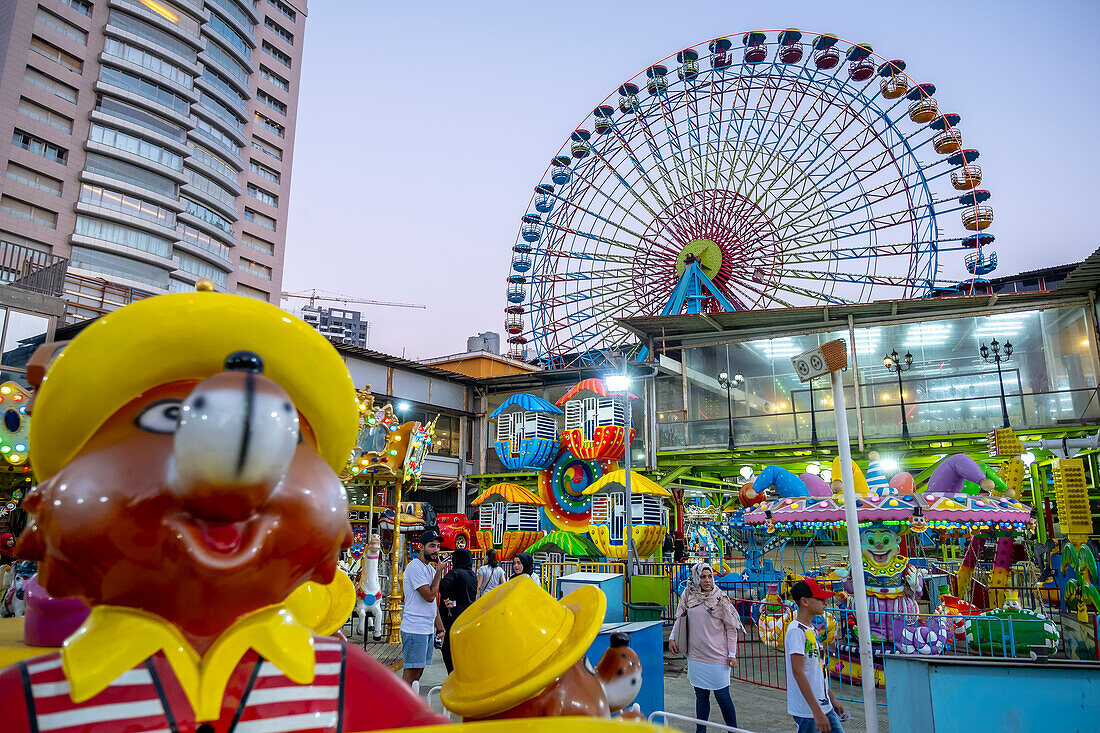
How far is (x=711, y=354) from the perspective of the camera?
17.4 meters

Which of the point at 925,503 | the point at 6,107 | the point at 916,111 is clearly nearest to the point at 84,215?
the point at 6,107

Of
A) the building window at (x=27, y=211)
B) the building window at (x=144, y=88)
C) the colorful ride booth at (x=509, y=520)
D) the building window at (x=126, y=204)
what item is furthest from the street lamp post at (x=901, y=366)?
the building window at (x=144, y=88)

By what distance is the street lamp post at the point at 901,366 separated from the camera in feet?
47.9

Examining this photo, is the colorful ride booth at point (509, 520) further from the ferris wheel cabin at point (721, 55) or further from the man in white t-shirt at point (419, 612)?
the ferris wheel cabin at point (721, 55)

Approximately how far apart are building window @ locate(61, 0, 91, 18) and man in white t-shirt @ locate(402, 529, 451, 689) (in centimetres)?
4055

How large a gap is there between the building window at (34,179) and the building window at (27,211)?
0.90 metres

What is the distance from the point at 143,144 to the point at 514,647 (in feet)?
135

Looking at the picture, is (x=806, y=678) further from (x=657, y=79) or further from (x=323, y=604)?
(x=657, y=79)

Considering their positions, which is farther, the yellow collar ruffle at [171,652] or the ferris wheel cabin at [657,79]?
the ferris wheel cabin at [657,79]

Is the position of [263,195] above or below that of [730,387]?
above

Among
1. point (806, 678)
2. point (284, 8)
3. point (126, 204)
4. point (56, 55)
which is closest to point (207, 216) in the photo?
point (126, 204)

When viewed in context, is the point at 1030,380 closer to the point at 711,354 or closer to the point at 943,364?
the point at 943,364

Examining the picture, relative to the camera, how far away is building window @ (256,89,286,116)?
45031mm

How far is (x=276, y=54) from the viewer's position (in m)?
46.8
